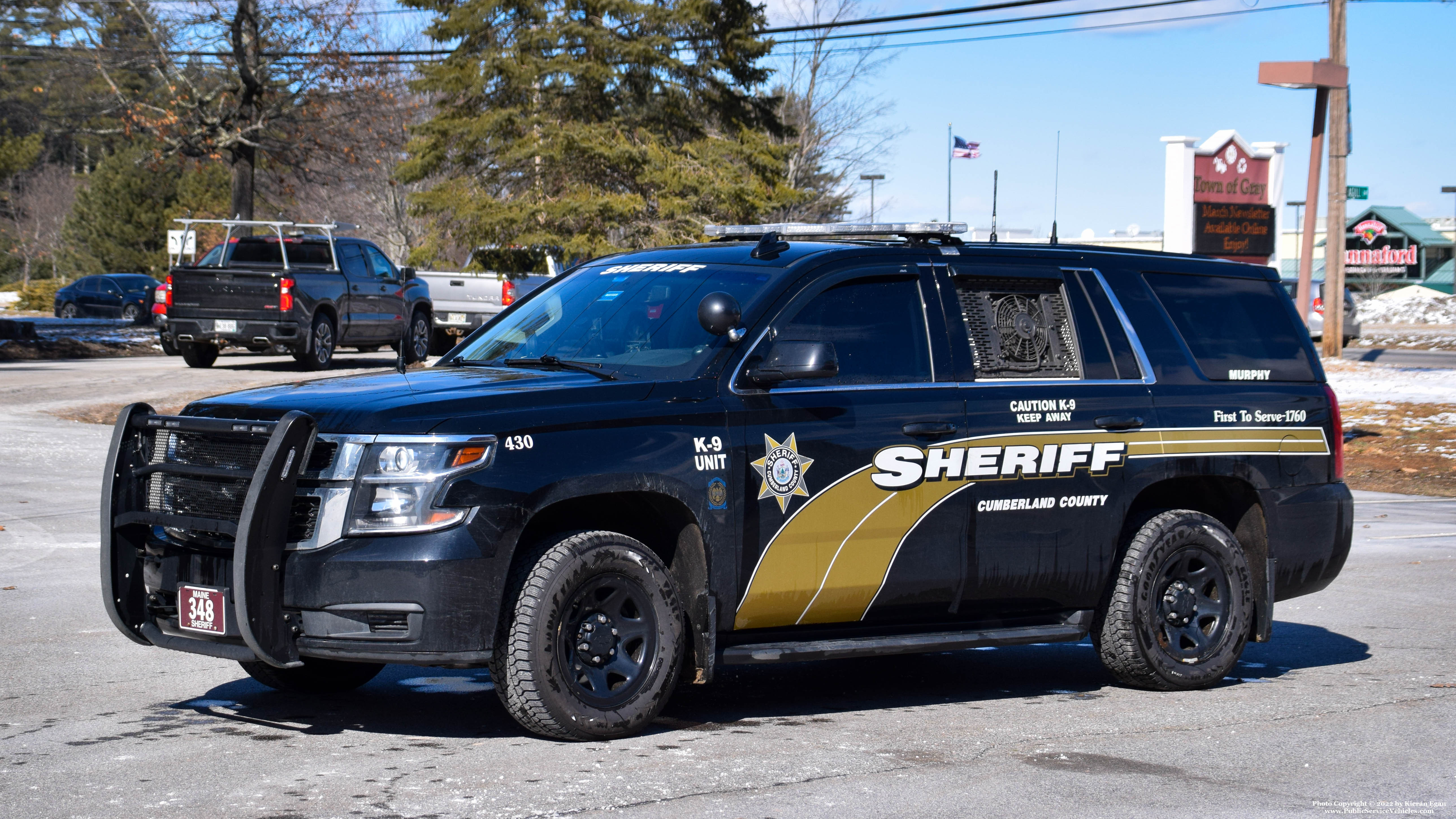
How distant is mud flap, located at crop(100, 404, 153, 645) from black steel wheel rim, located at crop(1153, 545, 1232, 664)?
4273 millimetres

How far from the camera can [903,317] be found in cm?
636

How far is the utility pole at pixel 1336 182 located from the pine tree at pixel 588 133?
37.2 feet

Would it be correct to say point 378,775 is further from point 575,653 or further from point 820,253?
point 820,253

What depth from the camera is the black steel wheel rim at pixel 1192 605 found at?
6879 millimetres

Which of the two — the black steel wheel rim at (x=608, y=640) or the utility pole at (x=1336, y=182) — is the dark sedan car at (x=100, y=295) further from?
the black steel wheel rim at (x=608, y=640)

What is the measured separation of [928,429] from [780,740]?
1402mm

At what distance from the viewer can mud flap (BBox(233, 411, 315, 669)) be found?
16.6 ft

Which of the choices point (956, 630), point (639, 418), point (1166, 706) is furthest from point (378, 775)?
point (1166, 706)

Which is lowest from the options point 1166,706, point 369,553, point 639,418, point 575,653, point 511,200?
point 1166,706

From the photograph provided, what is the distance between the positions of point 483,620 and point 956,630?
2158mm

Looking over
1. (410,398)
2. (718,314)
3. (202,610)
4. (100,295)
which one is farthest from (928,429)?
Answer: (100,295)

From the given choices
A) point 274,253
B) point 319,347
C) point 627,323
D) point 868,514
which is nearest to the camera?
A: point 868,514

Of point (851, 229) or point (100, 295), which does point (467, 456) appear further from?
point (100, 295)

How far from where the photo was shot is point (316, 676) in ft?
20.9
